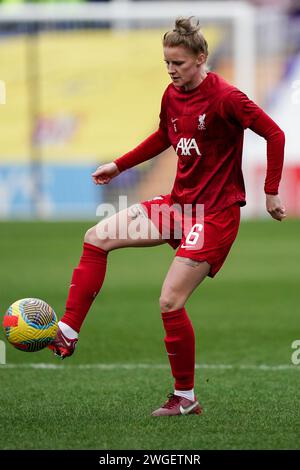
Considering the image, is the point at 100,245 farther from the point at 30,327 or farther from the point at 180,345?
the point at 180,345

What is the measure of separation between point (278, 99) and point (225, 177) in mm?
20944

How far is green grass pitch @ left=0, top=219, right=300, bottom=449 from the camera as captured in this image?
16.2ft

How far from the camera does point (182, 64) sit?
530cm

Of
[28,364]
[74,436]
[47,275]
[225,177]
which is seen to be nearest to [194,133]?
[225,177]

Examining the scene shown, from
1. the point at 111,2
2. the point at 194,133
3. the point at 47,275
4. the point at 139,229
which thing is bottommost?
the point at 47,275

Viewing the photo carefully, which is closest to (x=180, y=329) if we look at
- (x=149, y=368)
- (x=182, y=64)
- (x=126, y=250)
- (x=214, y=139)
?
(x=214, y=139)

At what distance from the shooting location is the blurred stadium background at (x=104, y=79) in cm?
2477

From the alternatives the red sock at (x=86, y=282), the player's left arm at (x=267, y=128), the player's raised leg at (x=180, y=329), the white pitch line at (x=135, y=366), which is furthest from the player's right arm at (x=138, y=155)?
the white pitch line at (x=135, y=366)

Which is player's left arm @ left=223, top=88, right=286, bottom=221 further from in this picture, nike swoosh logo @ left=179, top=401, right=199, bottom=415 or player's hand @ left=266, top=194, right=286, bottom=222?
nike swoosh logo @ left=179, top=401, right=199, bottom=415

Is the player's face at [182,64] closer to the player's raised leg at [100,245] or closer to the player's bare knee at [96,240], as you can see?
the player's raised leg at [100,245]

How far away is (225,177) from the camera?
5.48m

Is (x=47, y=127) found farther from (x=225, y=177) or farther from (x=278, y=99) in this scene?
(x=225, y=177)

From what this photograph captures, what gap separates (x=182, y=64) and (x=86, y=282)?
1.31 metres

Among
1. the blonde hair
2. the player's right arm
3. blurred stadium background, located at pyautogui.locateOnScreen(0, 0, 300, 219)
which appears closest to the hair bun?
the blonde hair
